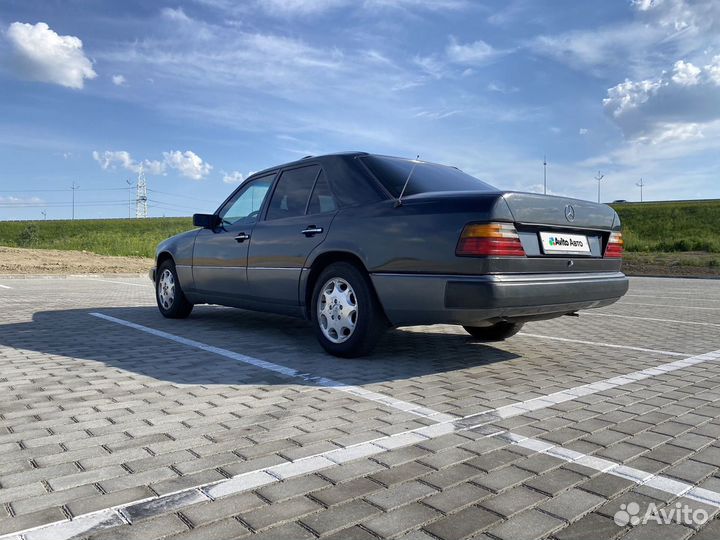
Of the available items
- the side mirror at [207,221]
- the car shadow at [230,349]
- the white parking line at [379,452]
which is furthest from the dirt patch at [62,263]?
the white parking line at [379,452]

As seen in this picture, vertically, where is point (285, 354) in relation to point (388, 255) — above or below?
below

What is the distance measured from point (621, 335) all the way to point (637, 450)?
13.8 ft

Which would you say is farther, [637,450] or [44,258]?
[44,258]

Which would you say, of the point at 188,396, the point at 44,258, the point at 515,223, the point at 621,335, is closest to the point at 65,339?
the point at 188,396

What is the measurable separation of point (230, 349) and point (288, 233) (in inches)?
47.2

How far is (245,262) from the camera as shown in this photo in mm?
6031

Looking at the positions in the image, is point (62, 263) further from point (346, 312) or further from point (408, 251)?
point (408, 251)

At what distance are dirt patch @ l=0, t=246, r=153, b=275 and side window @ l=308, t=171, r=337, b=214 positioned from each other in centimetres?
1723

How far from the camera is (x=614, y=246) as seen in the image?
4.98 metres

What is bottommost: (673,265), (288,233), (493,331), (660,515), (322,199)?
(660,515)

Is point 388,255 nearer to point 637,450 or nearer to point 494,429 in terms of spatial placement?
point 494,429

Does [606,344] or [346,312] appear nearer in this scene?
[346,312]

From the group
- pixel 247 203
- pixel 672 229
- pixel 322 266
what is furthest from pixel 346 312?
pixel 672 229

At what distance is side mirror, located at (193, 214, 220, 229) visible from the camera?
657 cm
